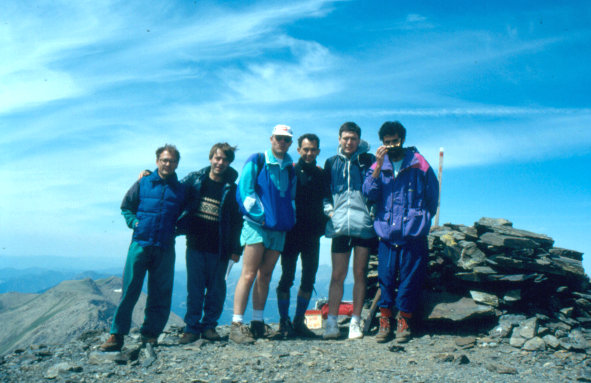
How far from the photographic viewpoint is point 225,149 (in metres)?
6.73

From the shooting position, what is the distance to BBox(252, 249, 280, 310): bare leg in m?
6.49

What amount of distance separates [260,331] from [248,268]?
1.27m

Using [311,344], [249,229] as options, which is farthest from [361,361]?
[249,229]

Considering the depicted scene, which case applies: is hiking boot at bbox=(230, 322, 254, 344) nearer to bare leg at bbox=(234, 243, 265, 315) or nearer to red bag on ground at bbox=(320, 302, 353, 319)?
bare leg at bbox=(234, 243, 265, 315)

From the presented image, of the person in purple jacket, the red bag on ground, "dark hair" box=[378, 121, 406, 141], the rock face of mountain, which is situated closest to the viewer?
the person in purple jacket

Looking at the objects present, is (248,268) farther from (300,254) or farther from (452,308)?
(452,308)

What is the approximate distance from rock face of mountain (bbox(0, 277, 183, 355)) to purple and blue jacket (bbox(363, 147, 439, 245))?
90.3m

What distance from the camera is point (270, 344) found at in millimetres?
6352

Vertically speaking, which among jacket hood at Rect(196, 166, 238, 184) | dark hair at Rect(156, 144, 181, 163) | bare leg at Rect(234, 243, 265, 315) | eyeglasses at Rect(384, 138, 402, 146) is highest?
eyeglasses at Rect(384, 138, 402, 146)

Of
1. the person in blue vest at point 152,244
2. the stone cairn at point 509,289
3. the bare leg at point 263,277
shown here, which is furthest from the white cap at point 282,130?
the stone cairn at point 509,289

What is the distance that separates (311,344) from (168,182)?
3.68m

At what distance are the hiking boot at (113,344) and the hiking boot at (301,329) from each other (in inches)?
119

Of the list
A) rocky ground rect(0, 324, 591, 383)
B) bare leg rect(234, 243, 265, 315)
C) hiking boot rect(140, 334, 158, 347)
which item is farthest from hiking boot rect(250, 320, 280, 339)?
hiking boot rect(140, 334, 158, 347)

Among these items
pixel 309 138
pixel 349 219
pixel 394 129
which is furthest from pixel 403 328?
pixel 309 138
